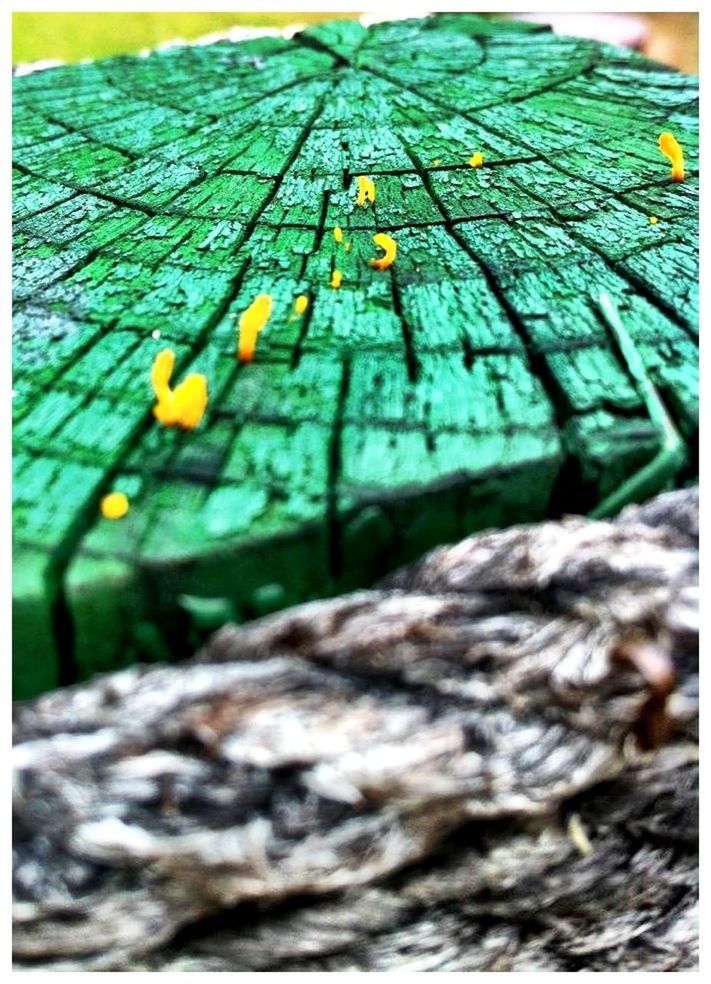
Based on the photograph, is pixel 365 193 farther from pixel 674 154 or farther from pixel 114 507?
pixel 114 507

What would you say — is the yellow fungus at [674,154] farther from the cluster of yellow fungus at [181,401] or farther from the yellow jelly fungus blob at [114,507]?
the yellow jelly fungus blob at [114,507]

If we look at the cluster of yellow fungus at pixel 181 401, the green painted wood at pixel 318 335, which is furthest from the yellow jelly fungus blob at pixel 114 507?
the cluster of yellow fungus at pixel 181 401

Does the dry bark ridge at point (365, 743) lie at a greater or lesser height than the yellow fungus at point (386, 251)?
lesser

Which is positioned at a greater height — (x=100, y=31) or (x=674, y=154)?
(x=100, y=31)

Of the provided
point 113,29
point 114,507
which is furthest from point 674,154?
point 113,29

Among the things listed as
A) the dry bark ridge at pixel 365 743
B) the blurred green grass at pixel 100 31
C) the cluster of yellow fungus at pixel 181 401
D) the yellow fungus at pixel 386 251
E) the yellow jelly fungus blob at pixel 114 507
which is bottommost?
the dry bark ridge at pixel 365 743

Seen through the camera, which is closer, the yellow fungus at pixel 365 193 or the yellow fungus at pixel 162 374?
the yellow fungus at pixel 162 374

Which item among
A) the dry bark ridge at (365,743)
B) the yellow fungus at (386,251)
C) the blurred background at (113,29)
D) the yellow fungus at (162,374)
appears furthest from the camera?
the blurred background at (113,29)
